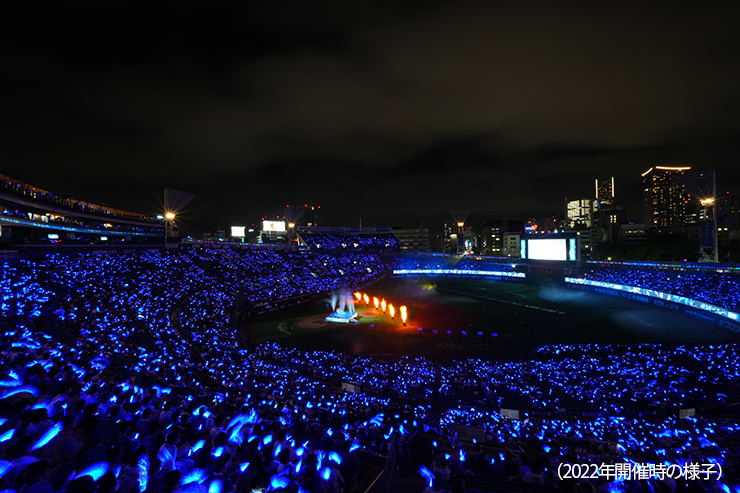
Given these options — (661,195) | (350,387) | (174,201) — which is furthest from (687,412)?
(661,195)

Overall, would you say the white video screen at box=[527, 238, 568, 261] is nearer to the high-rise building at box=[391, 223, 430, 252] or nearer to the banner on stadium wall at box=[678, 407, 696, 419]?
the banner on stadium wall at box=[678, 407, 696, 419]

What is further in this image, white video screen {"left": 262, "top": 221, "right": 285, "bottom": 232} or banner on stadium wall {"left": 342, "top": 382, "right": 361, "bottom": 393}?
white video screen {"left": 262, "top": 221, "right": 285, "bottom": 232}

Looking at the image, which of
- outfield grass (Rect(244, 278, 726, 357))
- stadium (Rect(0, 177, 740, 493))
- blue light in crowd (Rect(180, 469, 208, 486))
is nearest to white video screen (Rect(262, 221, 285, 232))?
stadium (Rect(0, 177, 740, 493))

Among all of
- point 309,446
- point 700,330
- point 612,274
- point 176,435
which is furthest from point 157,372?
point 612,274

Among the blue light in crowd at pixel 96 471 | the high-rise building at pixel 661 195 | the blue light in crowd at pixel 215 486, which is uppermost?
the high-rise building at pixel 661 195

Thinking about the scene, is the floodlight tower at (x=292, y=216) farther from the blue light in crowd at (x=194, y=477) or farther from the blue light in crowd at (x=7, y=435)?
the blue light in crowd at (x=194, y=477)

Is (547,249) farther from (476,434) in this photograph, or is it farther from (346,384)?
(476,434)

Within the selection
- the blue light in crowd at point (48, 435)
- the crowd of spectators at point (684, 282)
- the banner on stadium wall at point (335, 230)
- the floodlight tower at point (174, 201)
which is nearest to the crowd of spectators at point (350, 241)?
the banner on stadium wall at point (335, 230)
